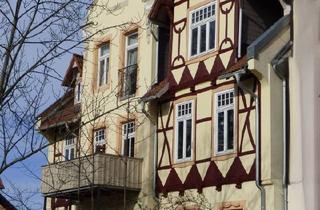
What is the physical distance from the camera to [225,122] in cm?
1839

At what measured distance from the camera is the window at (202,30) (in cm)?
1958

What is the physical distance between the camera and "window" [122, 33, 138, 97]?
22.7m

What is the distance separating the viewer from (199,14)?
20.2m

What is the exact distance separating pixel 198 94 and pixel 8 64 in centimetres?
1317

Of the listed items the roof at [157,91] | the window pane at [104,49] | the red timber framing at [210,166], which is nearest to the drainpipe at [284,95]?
the red timber framing at [210,166]

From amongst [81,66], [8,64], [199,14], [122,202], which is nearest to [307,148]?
[8,64]

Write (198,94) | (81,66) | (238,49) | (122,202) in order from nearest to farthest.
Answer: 1. (238,49)
2. (198,94)
3. (122,202)
4. (81,66)

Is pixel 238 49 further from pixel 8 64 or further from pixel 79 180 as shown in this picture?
pixel 8 64

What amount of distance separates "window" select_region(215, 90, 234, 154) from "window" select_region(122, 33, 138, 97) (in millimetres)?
4694

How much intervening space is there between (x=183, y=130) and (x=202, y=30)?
11.0 ft

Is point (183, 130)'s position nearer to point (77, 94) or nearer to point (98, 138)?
point (98, 138)

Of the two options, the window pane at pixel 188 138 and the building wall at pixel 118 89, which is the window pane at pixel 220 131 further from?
the building wall at pixel 118 89

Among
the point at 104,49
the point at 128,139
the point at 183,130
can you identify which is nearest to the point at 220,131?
the point at 183,130

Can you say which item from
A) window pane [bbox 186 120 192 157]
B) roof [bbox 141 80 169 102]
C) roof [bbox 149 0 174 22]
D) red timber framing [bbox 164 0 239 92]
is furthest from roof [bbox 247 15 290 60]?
roof [bbox 149 0 174 22]
